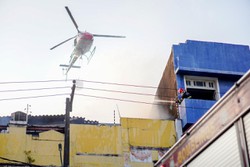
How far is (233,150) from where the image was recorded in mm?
9406

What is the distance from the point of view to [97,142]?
82.0 ft

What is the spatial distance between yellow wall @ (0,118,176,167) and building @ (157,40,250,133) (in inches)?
81.7

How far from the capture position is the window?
27.9 metres

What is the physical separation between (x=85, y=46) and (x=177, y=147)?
2906 centimetres

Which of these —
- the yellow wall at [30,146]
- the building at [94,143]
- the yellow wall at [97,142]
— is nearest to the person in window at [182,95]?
the building at [94,143]

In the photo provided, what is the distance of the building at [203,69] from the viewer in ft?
90.5

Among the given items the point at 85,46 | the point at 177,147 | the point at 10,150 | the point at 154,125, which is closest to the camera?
the point at 177,147

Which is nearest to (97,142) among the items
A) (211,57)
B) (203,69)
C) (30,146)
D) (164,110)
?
(30,146)

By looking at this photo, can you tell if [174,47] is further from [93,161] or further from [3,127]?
[3,127]

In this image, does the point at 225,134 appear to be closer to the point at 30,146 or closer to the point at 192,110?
the point at 192,110

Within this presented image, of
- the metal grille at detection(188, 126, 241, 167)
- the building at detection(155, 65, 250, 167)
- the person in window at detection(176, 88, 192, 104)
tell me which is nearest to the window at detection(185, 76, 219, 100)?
the person in window at detection(176, 88, 192, 104)

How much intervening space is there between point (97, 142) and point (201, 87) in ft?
27.0

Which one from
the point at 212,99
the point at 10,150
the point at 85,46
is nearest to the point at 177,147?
the point at 10,150

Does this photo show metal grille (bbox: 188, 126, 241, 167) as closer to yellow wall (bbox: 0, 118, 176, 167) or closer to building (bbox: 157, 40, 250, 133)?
yellow wall (bbox: 0, 118, 176, 167)
